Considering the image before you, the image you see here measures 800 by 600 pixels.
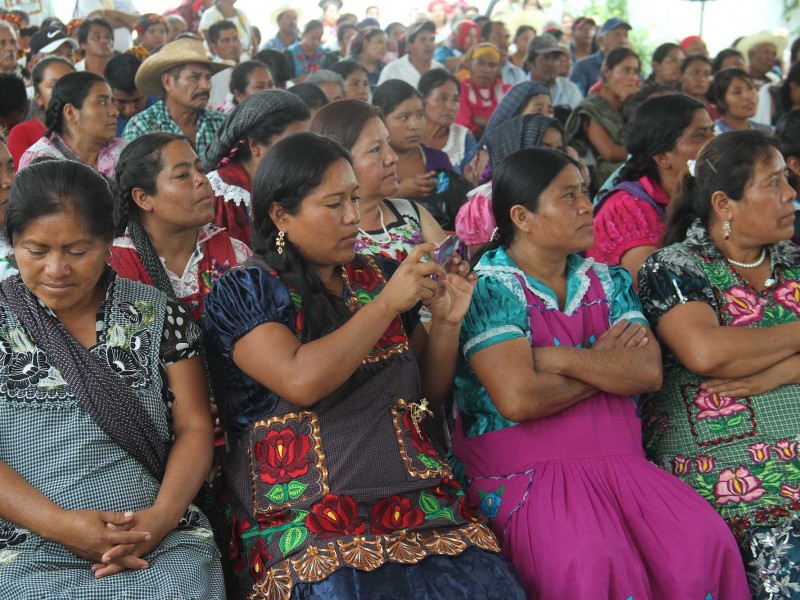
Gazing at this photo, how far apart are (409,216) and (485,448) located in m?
1.33

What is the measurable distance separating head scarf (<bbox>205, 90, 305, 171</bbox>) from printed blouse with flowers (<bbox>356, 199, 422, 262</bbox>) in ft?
2.68

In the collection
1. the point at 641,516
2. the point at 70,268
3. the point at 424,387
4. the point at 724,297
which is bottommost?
the point at 641,516

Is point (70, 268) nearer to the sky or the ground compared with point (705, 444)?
nearer to the sky

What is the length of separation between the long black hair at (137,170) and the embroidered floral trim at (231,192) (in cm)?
80

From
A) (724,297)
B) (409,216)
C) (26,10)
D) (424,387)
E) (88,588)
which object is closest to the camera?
(88,588)

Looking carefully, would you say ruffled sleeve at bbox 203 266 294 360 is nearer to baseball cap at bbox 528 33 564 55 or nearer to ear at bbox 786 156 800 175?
ear at bbox 786 156 800 175

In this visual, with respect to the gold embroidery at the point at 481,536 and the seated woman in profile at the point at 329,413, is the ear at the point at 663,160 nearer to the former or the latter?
the seated woman in profile at the point at 329,413

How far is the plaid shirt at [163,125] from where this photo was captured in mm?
5324

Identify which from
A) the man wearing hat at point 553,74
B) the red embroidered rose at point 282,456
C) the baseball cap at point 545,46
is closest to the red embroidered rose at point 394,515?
the red embroidered rose at point 282,456

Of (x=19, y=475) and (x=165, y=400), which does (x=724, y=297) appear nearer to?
(x=165, y=400)

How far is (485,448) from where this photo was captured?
2.82 meters

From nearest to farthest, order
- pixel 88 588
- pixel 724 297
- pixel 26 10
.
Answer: pixel 88 588, pixel 724 297, pixel 26 10

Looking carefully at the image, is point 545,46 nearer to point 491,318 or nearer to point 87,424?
point 491,318

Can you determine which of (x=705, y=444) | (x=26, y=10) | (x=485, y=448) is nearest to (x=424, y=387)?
(x=485, y=448)
